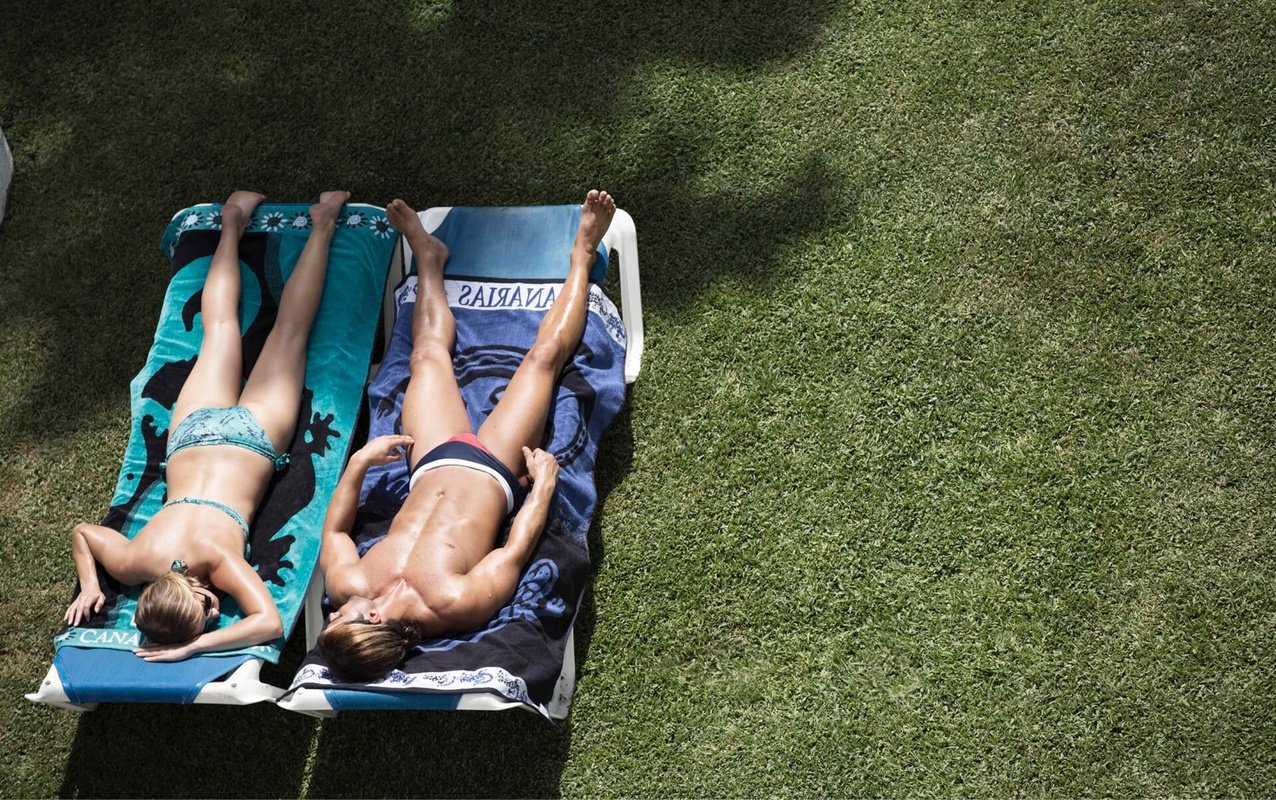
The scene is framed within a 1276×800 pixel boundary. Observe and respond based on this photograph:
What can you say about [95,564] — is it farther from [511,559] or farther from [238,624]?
[511,559]

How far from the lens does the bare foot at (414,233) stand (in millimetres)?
4305

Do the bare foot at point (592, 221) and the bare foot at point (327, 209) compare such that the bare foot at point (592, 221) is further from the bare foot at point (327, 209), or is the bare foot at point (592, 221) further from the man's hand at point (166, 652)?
the man's hand at point (166, 652)

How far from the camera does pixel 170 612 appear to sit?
351 cm

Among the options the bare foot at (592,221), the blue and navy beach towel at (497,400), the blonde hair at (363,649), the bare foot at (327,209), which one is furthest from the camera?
the bare foot at (327,209)

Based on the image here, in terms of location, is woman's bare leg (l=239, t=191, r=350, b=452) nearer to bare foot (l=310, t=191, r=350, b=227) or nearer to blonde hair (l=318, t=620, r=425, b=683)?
bare foot (l=310, t=191, r=350, b=227)

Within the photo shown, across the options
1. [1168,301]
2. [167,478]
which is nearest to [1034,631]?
[1168,301]

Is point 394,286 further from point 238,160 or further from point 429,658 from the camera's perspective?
point 429,658

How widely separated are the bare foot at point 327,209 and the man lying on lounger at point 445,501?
0.55 m

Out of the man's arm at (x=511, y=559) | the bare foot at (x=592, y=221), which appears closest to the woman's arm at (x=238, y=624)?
the man's arm at (x=511, y=559)

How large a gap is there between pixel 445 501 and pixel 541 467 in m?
0.36

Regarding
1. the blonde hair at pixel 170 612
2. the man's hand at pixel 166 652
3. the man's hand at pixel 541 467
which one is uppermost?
the man's hand at pixel 541 467

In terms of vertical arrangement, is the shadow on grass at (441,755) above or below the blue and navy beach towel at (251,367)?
below

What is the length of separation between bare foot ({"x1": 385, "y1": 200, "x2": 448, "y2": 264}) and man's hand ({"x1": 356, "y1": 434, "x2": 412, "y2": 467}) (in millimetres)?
836

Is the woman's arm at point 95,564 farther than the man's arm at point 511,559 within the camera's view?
Yes
